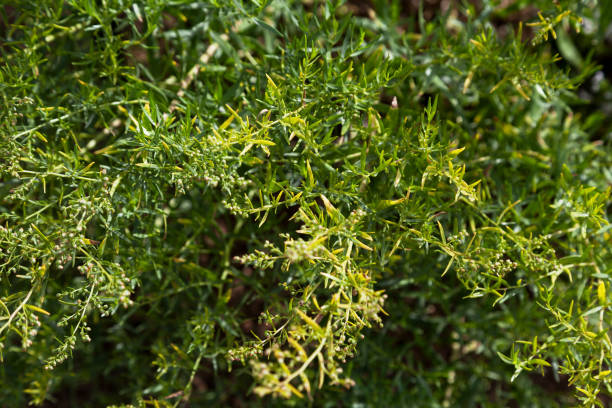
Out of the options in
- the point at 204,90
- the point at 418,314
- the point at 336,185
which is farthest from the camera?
A: the point at 418,314

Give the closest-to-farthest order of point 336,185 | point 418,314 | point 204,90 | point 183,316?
point 336,185
point 204,90
point 183,316
point 418,314

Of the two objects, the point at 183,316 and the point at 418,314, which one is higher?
the point at 183,316

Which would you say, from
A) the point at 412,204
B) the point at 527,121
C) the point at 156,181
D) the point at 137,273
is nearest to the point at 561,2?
the point at 527,121

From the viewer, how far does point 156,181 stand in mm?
892

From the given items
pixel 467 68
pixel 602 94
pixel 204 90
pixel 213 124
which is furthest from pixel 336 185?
pixel 602 94

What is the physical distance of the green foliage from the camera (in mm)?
830

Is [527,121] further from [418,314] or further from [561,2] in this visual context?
[418,314]

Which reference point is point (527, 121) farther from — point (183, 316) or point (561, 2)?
point (183, 316)

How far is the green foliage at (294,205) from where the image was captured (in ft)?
2.72

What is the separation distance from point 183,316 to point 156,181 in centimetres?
46

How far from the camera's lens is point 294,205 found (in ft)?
3.74

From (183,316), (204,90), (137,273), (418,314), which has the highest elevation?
(204,90)

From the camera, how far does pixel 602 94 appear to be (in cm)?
158

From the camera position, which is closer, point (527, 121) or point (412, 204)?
point (412, 204)
